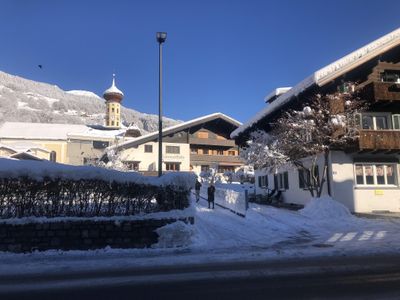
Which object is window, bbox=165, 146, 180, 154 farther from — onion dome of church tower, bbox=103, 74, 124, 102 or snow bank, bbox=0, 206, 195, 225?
snow bank, bbox=0, 206, 195, 225

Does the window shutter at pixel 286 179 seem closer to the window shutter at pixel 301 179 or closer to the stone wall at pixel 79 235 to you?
the window shutter at pixel 301 179

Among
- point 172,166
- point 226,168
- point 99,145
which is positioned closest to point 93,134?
point 99,145

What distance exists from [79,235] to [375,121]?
18600 millimetres

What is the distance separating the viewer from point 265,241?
42.2 feet

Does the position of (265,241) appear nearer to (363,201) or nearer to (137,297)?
(137,297)

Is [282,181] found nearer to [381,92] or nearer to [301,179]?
[301,179]

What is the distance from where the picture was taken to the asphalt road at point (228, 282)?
6.55 meters

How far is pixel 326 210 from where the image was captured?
61.2ft

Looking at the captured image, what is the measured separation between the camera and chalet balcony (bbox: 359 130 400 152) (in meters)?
20.3

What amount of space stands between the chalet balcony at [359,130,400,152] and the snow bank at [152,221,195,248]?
12.6 m

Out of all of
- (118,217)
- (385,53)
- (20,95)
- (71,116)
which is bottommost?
(118,217)

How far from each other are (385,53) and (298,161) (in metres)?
8.91

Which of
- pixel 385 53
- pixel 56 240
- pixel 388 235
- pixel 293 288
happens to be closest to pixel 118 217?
pixel 56 240

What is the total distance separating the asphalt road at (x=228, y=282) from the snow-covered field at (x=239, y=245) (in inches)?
35.9
